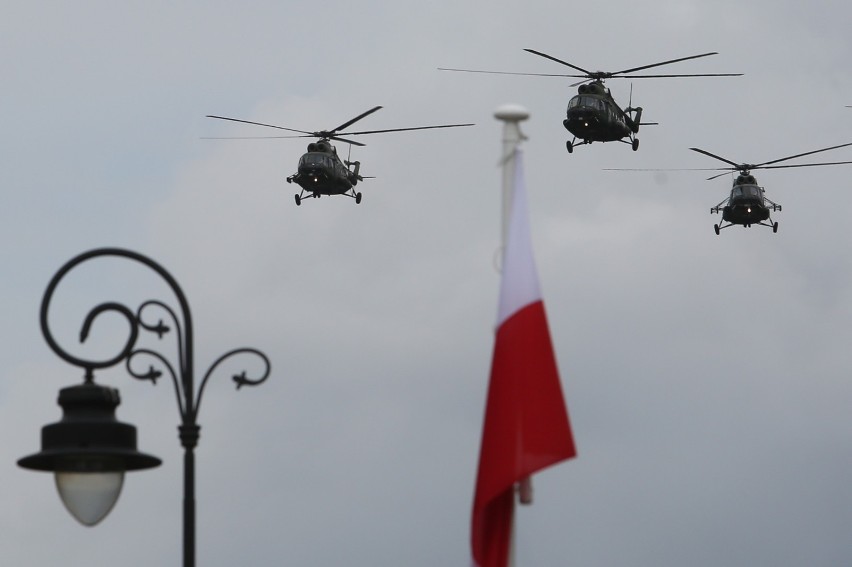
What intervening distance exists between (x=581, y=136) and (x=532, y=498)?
4792 centimetres

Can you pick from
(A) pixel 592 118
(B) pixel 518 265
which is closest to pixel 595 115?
(A) pixel 592 118

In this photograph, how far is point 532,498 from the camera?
44.0 feet

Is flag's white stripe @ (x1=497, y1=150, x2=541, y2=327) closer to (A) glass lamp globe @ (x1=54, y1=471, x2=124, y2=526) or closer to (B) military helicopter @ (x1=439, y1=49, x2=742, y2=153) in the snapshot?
(A) glass lamp globe @ (x1=54, y1=471, x2=124, y2=526)

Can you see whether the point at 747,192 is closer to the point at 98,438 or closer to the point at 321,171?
the point at 321,171

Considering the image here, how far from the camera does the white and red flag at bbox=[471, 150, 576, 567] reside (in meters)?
13.4

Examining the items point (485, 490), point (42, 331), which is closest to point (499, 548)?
point (485, 490)

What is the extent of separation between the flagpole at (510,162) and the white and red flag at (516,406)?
4 cm

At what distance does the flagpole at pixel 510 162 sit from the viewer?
13484 mm

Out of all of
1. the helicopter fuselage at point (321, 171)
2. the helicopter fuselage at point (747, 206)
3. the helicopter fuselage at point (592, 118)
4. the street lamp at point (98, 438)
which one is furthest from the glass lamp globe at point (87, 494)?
the helicopter fuselage at point (747, 206)

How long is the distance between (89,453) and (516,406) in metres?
3.01

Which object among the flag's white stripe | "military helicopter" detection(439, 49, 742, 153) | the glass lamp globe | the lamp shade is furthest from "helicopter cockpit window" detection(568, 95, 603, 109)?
the glass lamp globe

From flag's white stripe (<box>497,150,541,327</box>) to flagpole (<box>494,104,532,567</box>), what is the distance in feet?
0.13

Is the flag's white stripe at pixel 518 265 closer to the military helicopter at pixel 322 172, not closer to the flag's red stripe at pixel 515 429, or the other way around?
the flag's red stripe at pixel 515 429

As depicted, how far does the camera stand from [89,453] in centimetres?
1332
